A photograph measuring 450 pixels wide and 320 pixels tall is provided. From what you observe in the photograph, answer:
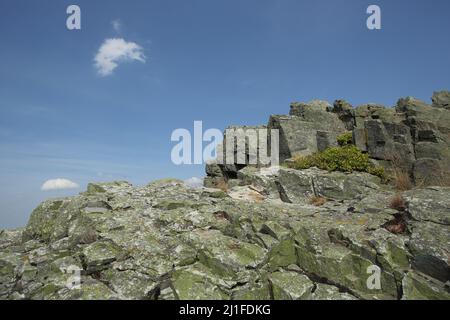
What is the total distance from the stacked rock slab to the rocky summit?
0.53ft

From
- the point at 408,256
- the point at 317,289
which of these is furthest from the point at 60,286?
the point at 408,256

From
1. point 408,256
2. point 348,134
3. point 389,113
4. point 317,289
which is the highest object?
point 389,113

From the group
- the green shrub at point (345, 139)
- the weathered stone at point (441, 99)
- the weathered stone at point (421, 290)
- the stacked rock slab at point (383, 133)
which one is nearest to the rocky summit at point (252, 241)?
the weathered stone at point (421, 290)

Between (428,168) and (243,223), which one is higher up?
(428,168)

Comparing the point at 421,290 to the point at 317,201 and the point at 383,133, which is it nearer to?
the point at 317,201

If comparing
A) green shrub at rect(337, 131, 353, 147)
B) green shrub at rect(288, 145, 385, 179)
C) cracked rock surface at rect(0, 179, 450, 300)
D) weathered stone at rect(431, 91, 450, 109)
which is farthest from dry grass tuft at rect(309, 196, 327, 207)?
weathered stone at rect(431, 91, 450, 109)

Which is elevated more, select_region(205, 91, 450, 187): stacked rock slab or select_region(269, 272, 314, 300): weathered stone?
select_region(205, 91, 450, 187): stacked rock slab

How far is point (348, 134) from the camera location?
26.3 meters

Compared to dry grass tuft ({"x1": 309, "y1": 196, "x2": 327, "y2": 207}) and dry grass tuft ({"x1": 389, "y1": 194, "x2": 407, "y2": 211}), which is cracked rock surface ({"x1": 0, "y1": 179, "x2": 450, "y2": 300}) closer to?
dry grass tuft ({"x1": 389, "y1": 194, "x2": 407, "y2": 211})

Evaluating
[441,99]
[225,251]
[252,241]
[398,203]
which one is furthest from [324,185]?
[441,99]

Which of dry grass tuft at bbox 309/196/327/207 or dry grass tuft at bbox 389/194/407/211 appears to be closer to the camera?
dry grass tuft at bbox 389/194/407/211

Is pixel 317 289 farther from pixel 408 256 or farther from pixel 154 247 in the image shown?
pixel 154 247

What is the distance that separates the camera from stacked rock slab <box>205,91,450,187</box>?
67.2ft
